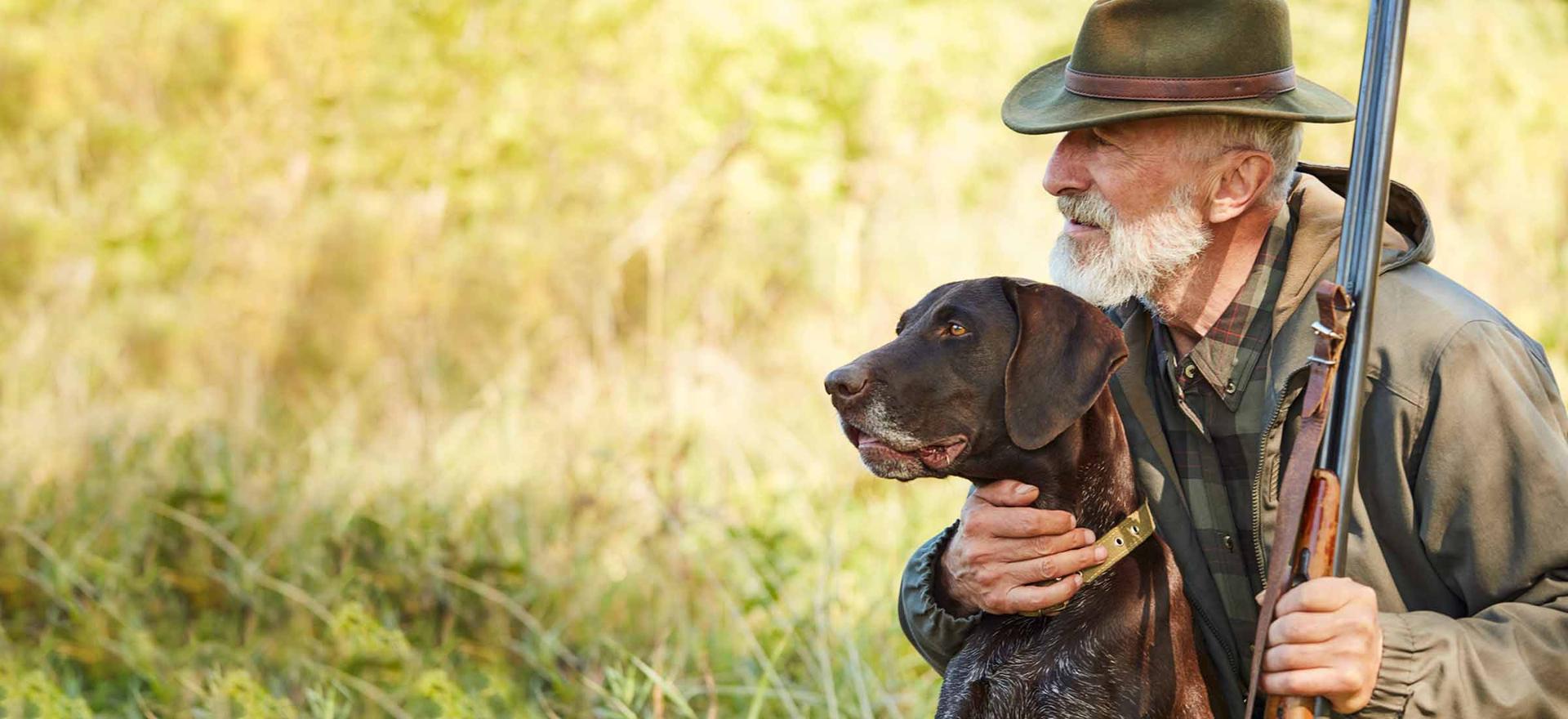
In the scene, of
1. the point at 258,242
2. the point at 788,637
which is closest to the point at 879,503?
the point at 788,637

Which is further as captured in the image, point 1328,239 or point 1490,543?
point 1328,239

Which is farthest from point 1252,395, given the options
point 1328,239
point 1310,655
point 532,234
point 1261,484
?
point 532,234

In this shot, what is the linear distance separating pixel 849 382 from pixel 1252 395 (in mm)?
856

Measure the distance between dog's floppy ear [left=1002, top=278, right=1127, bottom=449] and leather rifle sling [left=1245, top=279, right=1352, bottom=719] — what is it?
0.43 m

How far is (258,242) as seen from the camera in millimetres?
8016

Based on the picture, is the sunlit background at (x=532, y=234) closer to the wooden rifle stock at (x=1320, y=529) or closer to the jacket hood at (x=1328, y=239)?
the jacket hood at (x=1328, y=239)

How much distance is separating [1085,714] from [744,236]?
5.63m

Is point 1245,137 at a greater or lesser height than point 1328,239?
greater

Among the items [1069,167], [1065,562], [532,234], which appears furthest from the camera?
[532,234]

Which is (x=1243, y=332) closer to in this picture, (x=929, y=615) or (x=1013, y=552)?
(x=1013, y=552)

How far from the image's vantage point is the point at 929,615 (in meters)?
3.20

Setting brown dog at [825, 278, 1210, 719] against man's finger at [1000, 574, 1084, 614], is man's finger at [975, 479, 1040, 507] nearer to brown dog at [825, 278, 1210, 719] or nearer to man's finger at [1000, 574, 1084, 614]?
brown dog at [825, 278, 1210, 719]

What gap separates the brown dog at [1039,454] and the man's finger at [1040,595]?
0.05 metres

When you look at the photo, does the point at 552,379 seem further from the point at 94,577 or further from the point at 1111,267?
the point at 1111,267
